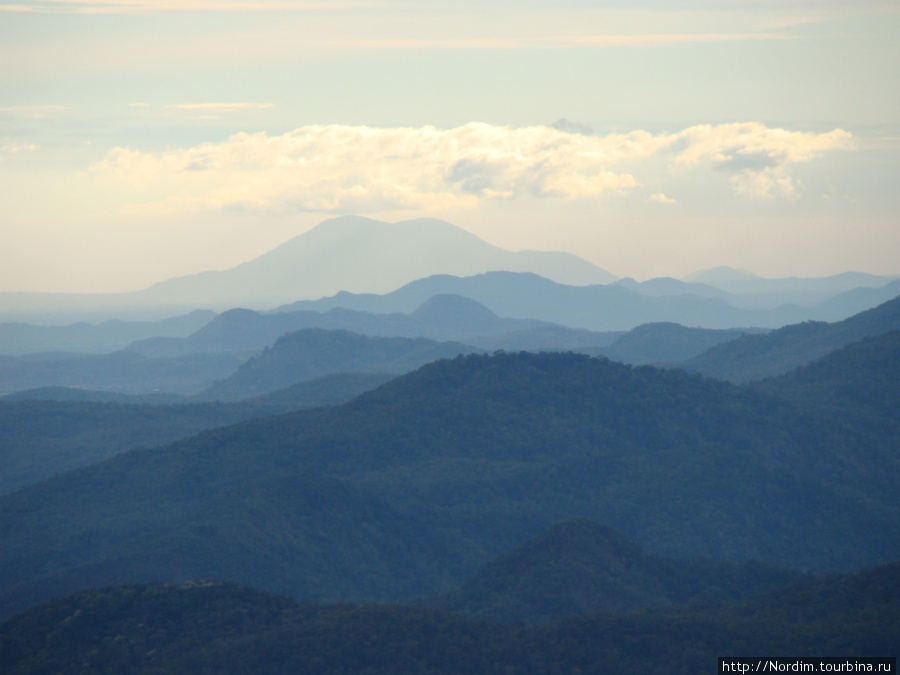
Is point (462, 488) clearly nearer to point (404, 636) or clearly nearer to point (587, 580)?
point (587, 580)

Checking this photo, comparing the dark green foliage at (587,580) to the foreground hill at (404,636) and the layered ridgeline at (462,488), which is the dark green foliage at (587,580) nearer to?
the foreground hill at (404,636)

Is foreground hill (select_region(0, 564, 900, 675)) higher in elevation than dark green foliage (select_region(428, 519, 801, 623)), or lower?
higher

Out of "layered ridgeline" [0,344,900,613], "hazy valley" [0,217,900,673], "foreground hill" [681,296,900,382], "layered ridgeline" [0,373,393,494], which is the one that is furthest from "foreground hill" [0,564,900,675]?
"foreground hill" [681,296,900,382]

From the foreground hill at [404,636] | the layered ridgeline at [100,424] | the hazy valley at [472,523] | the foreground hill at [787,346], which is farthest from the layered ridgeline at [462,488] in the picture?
the foreground hill at [787,346]

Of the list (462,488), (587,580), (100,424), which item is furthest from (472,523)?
(100,424)

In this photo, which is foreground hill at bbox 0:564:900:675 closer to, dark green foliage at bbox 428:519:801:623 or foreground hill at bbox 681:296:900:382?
dark green foliage at bbox 428:519:801:623
